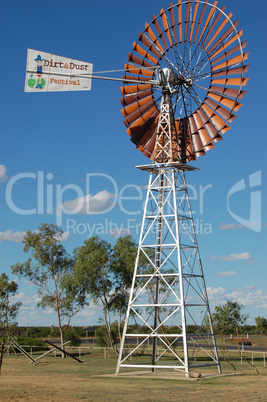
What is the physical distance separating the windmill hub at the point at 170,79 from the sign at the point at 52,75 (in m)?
5.41

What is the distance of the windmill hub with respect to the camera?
2903 centimetres

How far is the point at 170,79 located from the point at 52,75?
678 cm

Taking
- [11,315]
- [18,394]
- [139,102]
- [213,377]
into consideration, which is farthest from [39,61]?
[11,315]

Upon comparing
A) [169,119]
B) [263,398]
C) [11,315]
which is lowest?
[263,398]

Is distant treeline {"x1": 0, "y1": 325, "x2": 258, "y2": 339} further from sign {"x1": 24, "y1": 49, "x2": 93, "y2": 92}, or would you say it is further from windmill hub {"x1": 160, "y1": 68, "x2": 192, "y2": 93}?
sign {"x1": 24, "y1": 49, "x2": 93, "y2": 92}

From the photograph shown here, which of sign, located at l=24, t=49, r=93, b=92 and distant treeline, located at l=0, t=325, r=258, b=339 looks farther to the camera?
distant treeline, located at l=0, t=325, r=258, b=339

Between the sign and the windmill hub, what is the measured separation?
5410 mm

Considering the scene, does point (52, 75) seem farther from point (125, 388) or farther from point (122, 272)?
point (122, 272)

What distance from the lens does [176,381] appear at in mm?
24422

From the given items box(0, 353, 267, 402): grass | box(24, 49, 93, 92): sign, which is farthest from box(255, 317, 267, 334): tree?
box(24, 49, 93, 92): sign

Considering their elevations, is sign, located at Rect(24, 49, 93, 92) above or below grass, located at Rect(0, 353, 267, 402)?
above

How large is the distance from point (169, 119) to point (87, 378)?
13.1 m

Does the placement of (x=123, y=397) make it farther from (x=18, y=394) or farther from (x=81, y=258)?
(x=81, y=258)

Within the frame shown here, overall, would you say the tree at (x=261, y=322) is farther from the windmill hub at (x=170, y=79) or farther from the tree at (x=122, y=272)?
the windmill hub at (x=170, y=79)
